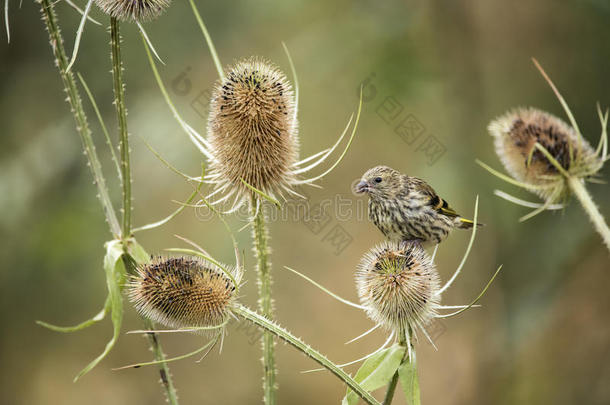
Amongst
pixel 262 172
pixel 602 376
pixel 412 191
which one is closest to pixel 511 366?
pixel 602 376

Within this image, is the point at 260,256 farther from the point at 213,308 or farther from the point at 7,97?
the point at 7,97

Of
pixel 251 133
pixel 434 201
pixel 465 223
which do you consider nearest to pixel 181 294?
pixel 251 133

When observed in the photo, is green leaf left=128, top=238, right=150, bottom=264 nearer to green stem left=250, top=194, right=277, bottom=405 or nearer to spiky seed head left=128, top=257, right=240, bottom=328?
spiky seed head left=128, top=257, right=240, bottom=328

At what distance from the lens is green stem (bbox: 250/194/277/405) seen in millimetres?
2760

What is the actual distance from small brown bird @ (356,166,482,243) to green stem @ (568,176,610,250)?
90 cm

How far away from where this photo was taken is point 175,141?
553cm

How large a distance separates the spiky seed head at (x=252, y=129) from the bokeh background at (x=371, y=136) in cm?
226

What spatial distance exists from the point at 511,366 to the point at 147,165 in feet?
12.4

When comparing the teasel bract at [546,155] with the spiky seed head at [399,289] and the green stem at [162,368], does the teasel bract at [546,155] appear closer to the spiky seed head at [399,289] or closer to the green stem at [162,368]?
the spiky seed head at [399,289]

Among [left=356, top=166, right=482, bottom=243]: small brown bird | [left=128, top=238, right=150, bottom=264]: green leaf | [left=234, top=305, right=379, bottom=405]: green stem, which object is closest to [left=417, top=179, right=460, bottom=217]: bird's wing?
[left=356, top=166, right=482, bottom=243]: small brown bird

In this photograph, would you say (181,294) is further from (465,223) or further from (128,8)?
(465,223)

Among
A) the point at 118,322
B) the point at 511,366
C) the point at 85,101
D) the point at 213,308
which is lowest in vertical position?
the point at 511,366

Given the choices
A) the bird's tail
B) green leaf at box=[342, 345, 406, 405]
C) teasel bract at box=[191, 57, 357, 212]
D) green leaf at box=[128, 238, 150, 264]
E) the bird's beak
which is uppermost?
teasel bract at box=[191, 57, 357, 212]

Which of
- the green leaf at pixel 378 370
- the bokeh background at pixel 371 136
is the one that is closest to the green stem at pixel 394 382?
the green leaf at pixel 378 370
